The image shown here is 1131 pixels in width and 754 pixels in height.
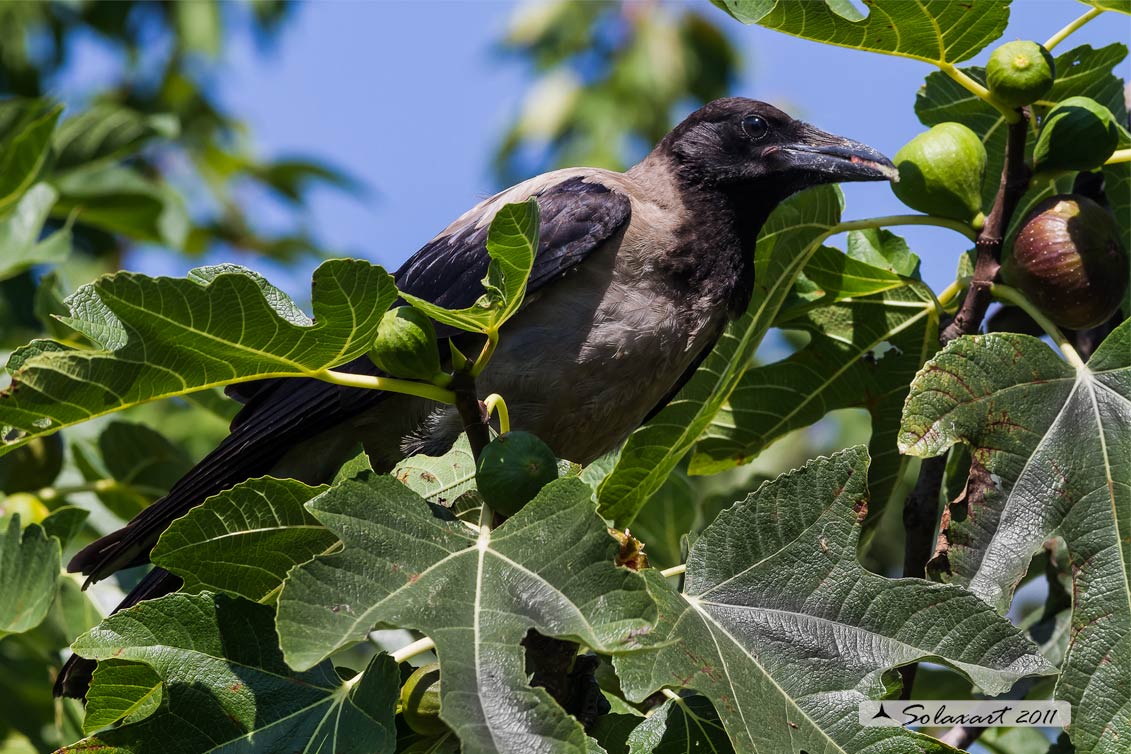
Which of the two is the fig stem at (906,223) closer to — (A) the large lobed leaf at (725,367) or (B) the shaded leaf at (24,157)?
(A) the large lobed leaf at (725,367)

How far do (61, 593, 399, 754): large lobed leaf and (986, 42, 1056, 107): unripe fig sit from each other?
161 cm

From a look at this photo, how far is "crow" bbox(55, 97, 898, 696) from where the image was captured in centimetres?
330

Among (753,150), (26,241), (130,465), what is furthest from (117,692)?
(753,150)

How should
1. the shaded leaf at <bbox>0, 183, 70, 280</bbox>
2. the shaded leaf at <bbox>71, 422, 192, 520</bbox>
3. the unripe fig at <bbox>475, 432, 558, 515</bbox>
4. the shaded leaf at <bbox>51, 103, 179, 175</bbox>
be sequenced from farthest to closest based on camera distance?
1. the shaded leaf at <bbox>51, 103, 179, 175</bbox>
2. the shaded leaf at <bbox>0, 183, 70, 280</bbox>
3. the shaded leaf at <bbox>71, 422, 192, 520</bbox>
4. the unripe fig at <bbox>475, 432, 558, 515</bbox>

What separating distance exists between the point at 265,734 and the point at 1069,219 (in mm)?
1822

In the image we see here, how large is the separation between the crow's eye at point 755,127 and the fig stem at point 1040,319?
1.47 m

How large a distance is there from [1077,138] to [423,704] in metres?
1.68

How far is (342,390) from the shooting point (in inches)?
131

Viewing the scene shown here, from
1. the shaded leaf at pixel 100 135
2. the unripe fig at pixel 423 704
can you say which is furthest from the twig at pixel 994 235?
the shaded leaf at pixel 100 135

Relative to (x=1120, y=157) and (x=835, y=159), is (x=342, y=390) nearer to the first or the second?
(x=835, y=159)

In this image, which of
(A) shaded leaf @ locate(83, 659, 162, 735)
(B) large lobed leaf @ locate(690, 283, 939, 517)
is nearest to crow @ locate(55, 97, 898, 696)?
(B) large lobed leaf @ locate(690, 283, 939, 517)

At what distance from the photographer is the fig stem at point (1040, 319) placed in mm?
2340

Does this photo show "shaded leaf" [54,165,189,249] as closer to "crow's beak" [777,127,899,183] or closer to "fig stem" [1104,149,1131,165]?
"crow's beak" [777,127,899,183]

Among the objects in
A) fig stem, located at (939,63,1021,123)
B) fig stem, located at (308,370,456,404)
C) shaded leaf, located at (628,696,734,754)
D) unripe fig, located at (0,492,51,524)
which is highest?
fig stem, located at (939,63,1021,123)
